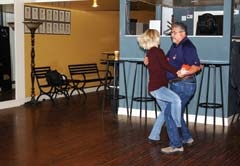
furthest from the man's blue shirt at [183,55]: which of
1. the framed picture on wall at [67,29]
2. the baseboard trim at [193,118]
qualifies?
the framed picture on wall at [67,29]

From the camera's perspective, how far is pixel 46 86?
336 inches

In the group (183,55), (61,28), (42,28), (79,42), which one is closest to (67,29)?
(61,28)

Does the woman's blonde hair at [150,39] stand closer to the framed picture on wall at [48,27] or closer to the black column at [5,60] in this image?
the black column at [5,60]

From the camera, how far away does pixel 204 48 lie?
609cm

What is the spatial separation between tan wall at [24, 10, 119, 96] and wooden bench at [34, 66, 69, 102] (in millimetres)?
185

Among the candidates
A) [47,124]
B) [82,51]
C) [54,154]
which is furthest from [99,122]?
[82,51]

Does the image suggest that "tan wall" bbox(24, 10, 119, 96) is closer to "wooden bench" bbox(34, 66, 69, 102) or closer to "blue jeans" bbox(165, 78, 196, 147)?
"wooden bench" bbox(34, 66, 69, 102)

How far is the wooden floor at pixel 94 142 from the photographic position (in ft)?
14.0

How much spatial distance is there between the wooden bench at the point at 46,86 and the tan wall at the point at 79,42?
19 cm

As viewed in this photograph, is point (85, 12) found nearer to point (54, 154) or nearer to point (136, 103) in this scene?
point (136, 103)

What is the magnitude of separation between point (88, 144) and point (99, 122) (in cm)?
131

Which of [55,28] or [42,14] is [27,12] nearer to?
[42,14]

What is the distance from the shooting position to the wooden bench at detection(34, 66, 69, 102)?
836cm

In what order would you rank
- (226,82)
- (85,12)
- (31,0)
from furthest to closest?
(85,12) → (31,0) → (226,82)
